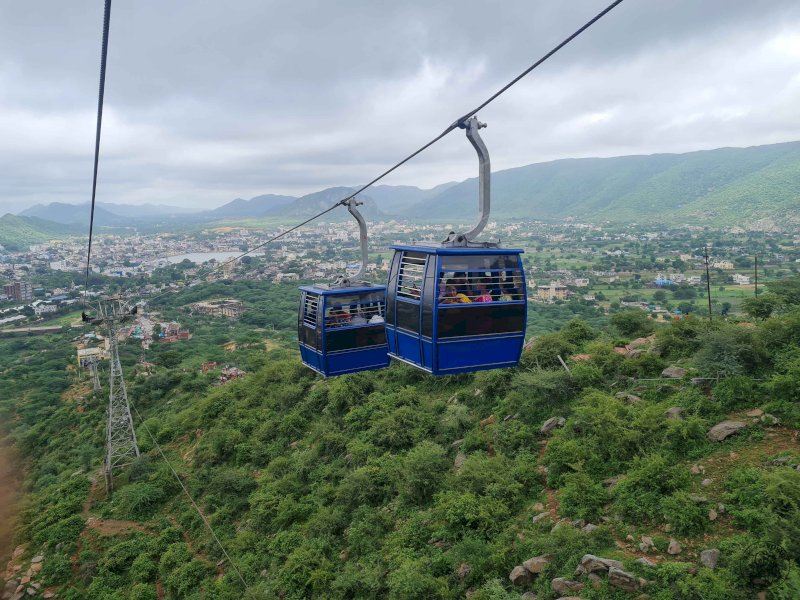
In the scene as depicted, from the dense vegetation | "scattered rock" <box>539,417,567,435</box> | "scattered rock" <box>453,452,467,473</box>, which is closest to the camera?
the dense vegetation

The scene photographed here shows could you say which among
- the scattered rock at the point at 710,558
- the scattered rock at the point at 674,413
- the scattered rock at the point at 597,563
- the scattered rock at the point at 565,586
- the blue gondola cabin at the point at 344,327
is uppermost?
the blue gondola cabin at the point at 344,327

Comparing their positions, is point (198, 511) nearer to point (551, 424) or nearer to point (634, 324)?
point (551, 424)

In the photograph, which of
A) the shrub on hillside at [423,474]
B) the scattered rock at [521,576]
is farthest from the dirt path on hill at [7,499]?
the scattered rock at [521,576]

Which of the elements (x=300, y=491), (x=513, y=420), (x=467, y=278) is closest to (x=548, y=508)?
(x=513, y=420)

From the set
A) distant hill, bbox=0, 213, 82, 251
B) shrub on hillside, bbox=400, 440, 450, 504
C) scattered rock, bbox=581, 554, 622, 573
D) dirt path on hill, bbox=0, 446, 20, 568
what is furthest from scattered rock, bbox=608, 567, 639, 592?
distant hill, bbox=0, 213, 82, 251

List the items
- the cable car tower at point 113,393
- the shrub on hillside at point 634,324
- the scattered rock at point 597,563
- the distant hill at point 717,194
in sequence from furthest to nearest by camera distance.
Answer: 1. the distant hill at point 717,194
2. the cable car tower at point 113,393
3. the shrub on hillside at point 634,324
4. the scattered rock at point 597,563

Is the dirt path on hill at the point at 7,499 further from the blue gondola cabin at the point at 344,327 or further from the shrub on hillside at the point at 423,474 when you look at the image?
the blue gondola cabin at the point at 344,327

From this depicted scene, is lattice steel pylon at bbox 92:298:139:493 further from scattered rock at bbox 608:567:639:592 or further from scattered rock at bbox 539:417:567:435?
scattered rock at bbox 608:567:639:592
